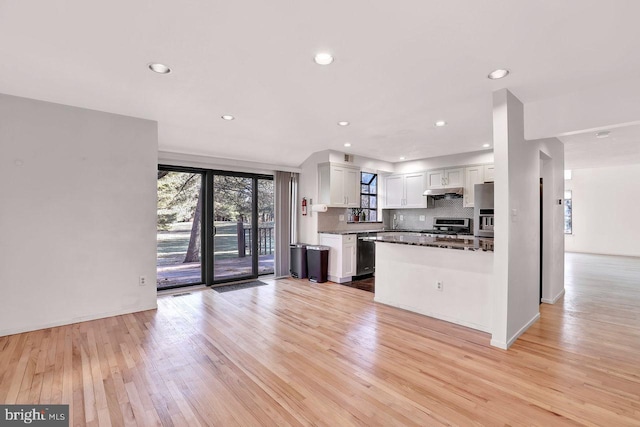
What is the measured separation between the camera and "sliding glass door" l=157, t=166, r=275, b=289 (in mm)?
5199

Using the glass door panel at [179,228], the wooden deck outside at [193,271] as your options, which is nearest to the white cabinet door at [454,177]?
the wooden deck outside at [193,271]

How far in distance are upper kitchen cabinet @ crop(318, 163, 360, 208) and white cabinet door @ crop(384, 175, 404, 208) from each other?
1177 mm

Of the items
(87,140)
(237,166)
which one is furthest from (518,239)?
(87,140)

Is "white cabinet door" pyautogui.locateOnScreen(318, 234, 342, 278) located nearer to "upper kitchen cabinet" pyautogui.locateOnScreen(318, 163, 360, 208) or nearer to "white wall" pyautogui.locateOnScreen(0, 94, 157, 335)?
"upper kitchen cabinet" pyautogui.locateOnScreen(318, 163, 360, 208)

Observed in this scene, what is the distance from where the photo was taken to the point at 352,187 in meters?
6.22

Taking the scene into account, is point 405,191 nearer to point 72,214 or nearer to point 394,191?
point 394,191

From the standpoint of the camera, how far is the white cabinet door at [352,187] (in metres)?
6.08

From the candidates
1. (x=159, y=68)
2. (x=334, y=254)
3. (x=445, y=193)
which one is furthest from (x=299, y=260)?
(x=159, y=68)

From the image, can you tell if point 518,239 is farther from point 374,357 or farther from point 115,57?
point 115,57

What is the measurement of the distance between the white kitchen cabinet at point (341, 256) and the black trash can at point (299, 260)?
Result: 482mm

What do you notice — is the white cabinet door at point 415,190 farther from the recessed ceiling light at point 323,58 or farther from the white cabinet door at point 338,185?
the recessed ceiling light at point 323,58

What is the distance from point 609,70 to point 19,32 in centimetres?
449

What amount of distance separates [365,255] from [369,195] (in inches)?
67.5

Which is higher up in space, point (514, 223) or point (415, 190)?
point (415, 190)
